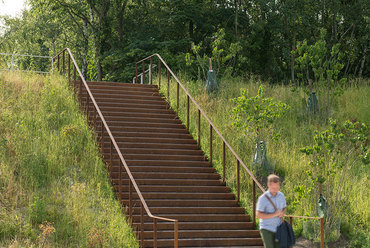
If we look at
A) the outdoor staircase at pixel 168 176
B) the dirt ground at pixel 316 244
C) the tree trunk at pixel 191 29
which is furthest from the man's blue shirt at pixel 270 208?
the tree trunk at pixel 191 29

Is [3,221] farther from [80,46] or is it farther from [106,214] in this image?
[80,46]

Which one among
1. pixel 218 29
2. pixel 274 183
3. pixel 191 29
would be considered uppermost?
pixel 191 29

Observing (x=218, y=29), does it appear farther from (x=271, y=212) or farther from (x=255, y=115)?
(x=271, y=212)

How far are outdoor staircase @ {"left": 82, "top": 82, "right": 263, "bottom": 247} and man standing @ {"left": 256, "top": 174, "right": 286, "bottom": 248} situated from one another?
3.05 meters

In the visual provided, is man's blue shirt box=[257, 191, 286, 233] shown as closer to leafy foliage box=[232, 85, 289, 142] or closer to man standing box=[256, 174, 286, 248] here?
man standing box=[256, 174, 286, 248]

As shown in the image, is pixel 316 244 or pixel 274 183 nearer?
pixel 274 183

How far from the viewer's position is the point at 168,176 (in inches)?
465

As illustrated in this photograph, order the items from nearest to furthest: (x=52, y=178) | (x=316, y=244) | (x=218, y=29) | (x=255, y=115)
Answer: (x=316, y=244) → (x=52, y=178) → (x=255, y=115) → (x=218, y=29)

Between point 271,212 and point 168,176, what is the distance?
5332 millimetres

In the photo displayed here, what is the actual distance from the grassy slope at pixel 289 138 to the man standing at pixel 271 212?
159 inches

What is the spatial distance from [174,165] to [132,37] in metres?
15.4

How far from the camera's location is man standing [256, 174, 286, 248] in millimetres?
6621

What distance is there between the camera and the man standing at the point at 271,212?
662 cm

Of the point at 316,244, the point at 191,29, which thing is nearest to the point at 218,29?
the point at 191,29
